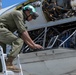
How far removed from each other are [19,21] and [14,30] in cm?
26

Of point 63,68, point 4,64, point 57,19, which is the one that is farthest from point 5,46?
point 57,19

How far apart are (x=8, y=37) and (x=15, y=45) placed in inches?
7.5

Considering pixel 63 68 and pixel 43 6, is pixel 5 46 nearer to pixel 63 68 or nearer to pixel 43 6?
pixel 63 68

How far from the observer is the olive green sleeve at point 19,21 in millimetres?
5242

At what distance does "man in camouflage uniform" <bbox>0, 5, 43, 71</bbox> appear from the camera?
5.12 metres

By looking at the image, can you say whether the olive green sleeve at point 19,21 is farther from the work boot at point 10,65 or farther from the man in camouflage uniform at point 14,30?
the work boot at point 10,65

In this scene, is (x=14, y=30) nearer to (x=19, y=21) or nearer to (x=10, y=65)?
(x=19, y=21)

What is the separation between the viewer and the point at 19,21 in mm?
5262

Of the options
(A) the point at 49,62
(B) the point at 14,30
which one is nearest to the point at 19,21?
(B) the point at 14,30

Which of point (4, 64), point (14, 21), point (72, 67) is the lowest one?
point (72, 67)

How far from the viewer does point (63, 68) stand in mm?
6879

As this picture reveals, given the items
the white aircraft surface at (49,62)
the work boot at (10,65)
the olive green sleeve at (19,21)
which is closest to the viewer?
the work boot at (10,65)

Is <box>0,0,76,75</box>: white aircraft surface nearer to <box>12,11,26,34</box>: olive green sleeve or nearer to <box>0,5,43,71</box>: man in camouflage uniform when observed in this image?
<box>0,5,43,71</box>: man in camouflage uniform

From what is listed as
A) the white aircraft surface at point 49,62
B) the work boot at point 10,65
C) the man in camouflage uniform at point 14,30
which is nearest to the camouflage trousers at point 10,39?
the man in camouflage uniform at point 14,30
